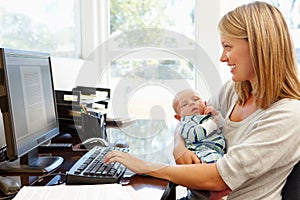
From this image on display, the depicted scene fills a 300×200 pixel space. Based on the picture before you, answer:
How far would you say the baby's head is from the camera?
4.02 feet

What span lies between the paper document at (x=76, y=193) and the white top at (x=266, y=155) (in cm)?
33

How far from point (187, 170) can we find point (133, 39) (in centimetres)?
47

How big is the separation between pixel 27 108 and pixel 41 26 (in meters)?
1.13

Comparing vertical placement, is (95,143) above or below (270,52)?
below

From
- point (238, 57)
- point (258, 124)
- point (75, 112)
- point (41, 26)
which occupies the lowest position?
point (75, 112)

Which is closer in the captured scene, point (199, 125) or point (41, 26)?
point (199, 125)

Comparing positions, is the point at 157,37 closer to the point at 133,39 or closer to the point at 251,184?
the point at 133,39

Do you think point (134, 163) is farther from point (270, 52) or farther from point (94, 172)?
point (270, 52)

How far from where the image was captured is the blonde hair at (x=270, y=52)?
99 cm

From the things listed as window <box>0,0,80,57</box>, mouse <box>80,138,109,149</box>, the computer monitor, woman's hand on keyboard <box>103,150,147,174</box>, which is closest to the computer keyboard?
woman's hand on keyboard <box>103,150,147,174</box>

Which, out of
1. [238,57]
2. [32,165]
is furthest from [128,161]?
[238,57]

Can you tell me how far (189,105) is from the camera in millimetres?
1294

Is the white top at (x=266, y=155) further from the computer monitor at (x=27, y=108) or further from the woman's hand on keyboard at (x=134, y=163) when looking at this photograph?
the computer monitor at (x=27, y=108)

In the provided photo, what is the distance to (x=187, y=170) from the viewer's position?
0.99 meters
